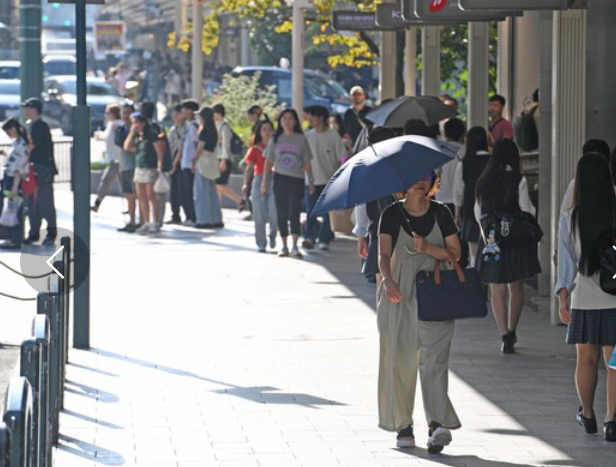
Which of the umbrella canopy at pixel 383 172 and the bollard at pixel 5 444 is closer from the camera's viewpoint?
the bollard at pixel 5 444

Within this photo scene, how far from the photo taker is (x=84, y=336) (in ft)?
40.5

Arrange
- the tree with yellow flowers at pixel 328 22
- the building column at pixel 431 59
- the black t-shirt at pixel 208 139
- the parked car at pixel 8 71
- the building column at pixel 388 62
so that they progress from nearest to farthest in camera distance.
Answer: the building column at pixel 431 59, the black t-shirt at pixel 208 139, the building column at pixel 388 62, the tree with yellow flowers at pixel 328 22, the parked car at pixel 8 71

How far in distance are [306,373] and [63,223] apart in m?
12.7

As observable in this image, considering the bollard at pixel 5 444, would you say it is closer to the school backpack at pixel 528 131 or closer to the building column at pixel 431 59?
the school backpack at pixel 528 131

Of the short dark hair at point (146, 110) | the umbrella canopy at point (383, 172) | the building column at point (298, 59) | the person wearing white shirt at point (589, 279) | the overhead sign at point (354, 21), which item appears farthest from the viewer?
the building column at point (298, 59)

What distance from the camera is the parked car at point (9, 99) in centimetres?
4959

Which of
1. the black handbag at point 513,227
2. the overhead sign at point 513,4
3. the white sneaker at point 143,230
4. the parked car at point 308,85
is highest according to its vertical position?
the overhead sign at point 513,4

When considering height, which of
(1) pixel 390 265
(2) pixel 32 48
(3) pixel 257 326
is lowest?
(3) pixel 257 326

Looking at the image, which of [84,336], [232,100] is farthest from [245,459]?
[232,100]

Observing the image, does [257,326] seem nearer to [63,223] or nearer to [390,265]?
[390,265]

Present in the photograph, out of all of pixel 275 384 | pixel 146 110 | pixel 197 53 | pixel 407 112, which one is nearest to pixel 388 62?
pixel 146 110

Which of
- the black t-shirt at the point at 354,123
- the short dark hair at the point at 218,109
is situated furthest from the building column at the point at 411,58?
the short dark hair at the point at 218,109

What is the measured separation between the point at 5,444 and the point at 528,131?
604 inches

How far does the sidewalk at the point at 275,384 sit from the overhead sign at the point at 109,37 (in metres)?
41.9
